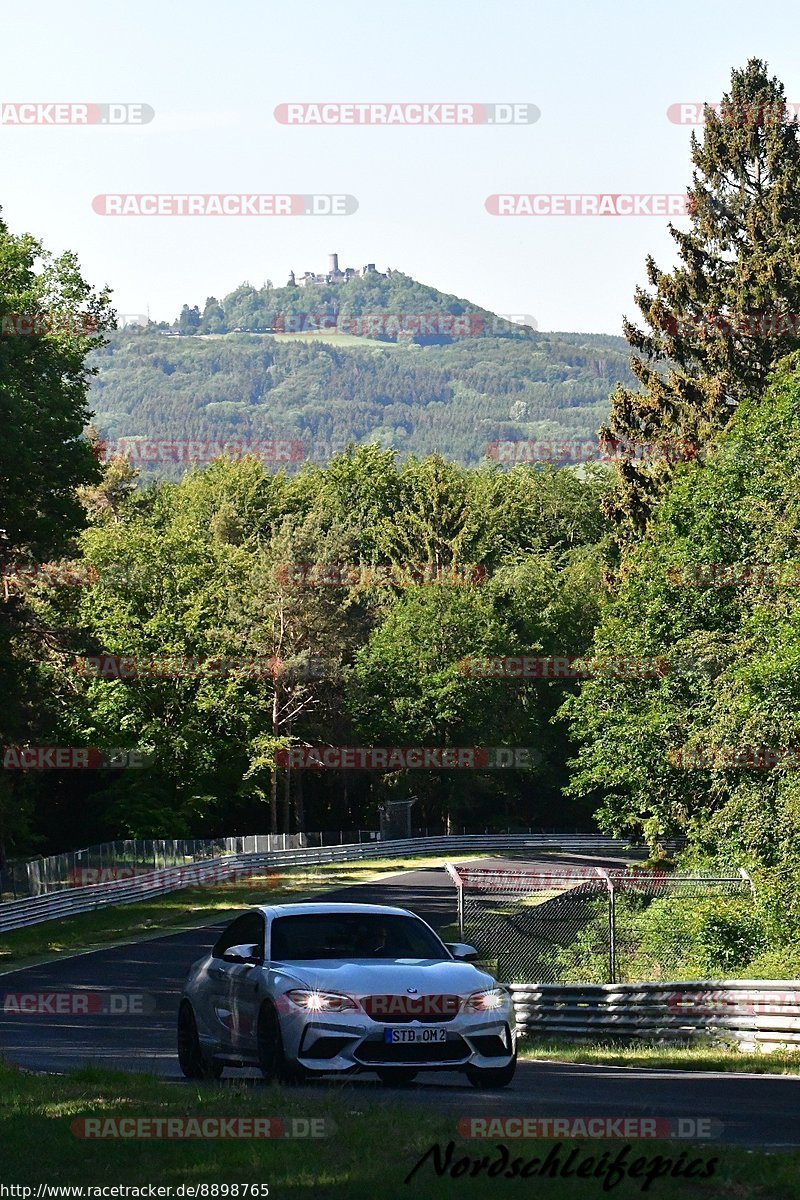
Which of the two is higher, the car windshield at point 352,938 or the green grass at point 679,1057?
the car windshield at point 352,938

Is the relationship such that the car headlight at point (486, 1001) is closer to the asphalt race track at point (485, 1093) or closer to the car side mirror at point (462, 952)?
the asphalt race track at point (485, 1093)

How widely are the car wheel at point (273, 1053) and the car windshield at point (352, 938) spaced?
72 centimetres

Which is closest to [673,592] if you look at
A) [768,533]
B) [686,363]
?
[768,533]

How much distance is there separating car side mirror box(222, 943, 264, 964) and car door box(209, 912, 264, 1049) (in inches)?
1.4

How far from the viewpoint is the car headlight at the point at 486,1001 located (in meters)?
12.2

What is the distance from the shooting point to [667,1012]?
19.5 m

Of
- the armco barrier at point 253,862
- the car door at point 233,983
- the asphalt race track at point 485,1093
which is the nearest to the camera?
the asphalt race track at point 485,1093

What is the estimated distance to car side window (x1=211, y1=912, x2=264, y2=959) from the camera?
44.3 feet

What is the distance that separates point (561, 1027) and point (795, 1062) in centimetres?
560

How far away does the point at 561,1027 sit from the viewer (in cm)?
2117
